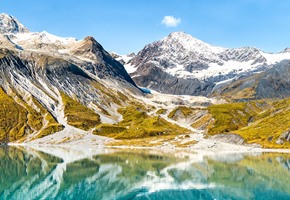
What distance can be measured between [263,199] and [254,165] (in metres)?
66.2

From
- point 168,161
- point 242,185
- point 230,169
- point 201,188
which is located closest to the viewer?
point 201,188

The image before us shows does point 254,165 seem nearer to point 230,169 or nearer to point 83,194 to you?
point 230,169

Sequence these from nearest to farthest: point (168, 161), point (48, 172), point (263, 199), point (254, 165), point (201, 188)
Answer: point (263, 199) < point (201, 188) < point (48, 172) < point (254, 165) < point (168, 161)

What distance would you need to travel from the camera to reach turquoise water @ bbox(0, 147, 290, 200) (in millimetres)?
96000

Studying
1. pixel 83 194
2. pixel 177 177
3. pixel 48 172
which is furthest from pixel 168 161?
pixel 83 194

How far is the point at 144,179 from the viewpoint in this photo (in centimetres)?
12112

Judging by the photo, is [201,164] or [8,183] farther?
[201,164]

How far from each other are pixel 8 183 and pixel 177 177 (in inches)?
2165

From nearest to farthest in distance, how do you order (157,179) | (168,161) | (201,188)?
1. (201,188)
2. (157,179)
3. (168,161)

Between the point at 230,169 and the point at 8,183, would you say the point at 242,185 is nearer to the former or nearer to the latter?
the point at 230,169

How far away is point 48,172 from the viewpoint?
443 feet

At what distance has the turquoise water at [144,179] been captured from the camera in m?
96.0

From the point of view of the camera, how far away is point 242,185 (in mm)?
111750

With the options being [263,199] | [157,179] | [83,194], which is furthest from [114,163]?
[263,199]
